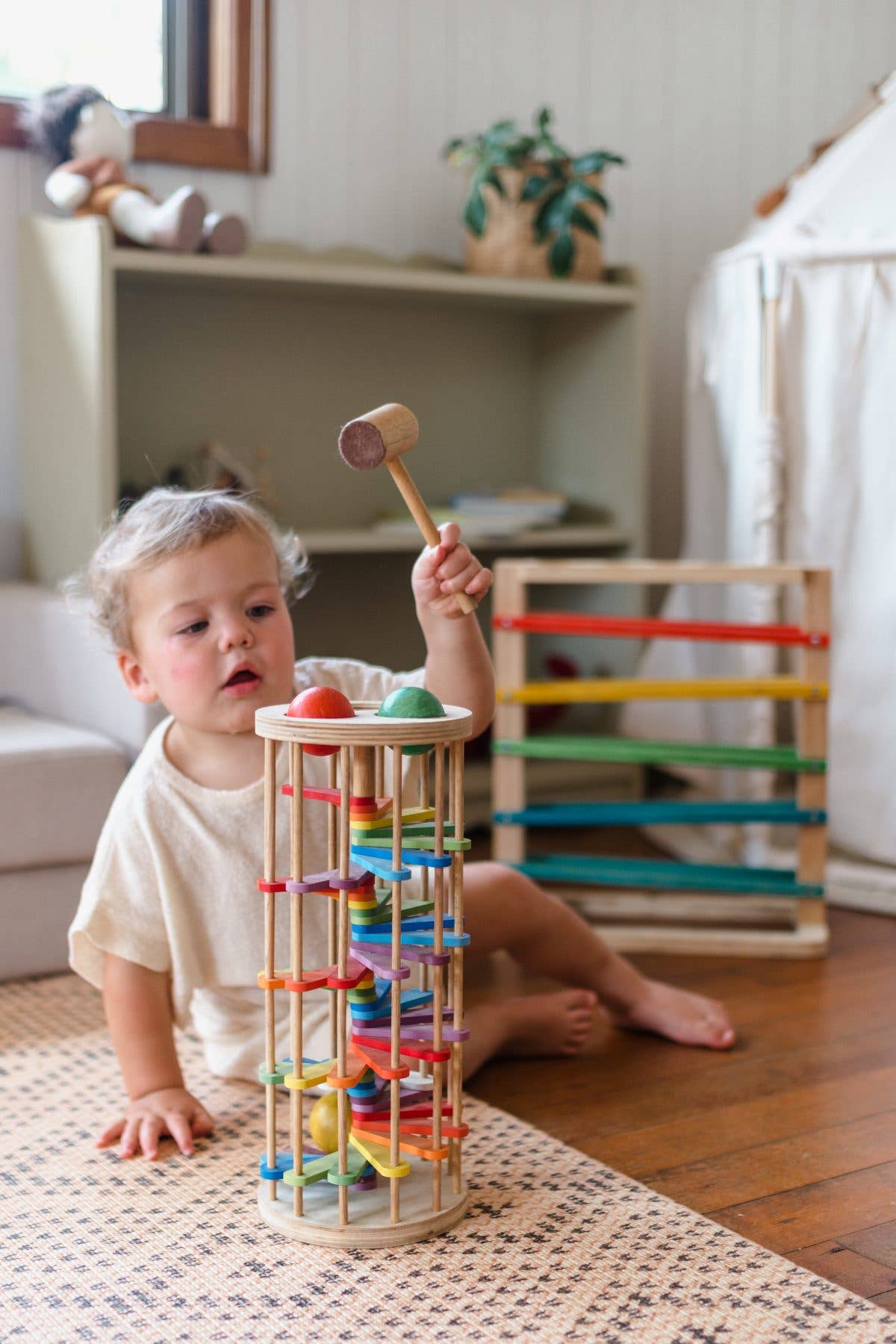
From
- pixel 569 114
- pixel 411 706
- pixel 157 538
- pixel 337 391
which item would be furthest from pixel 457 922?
pixel 569 114

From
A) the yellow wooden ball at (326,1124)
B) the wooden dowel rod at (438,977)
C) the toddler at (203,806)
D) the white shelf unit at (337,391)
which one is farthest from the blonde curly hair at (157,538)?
A: the white shelf unit at (337,391)

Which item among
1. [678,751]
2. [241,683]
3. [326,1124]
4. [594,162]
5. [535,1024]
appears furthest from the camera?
[594,162]

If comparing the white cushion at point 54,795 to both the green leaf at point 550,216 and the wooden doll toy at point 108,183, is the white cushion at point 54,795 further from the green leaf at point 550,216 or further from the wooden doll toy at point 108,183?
the green leaf at point 550,216

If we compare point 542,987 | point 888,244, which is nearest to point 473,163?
point 888,244

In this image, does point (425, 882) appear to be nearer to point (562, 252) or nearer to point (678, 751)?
point (678, 751)

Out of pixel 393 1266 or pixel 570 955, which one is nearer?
pixel 393 1266

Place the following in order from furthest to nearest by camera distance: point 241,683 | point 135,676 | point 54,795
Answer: point 54,795
point 135,676
point 241,683

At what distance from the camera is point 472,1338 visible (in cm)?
86

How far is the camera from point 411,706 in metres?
0.94

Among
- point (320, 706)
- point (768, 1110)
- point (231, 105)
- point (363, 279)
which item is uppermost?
point (231, 105)

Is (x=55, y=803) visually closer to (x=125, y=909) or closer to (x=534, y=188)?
(x=125, y=909)

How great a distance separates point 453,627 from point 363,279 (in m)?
1.17

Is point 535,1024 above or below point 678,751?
below

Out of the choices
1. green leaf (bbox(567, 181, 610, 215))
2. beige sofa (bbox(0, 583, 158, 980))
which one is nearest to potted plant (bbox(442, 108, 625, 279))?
green leaf (bbox(567, 181, 610, 215))
